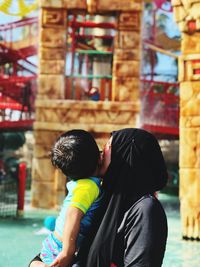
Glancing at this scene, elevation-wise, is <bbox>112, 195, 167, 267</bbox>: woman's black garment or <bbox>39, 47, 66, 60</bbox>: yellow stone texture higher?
<bbox>39, 47, 66, 60</bbox>: yellow stone texture

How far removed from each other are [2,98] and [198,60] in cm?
708

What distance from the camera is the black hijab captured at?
184cm

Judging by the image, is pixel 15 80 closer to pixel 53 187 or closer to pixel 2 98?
pixel 2 98

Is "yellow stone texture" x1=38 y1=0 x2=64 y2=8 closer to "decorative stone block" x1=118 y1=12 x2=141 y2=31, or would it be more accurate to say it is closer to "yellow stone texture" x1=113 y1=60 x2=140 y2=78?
"decorative stone block" x1=118 y1=12 x2=141 y2=31

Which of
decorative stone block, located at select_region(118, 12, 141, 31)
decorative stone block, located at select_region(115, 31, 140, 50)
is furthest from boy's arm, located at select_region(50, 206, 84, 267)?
decorative stone block, located at select_region(118, 12, 141, 31)

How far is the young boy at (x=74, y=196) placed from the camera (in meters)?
1.85

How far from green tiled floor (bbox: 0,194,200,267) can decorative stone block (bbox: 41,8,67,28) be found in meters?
4.26

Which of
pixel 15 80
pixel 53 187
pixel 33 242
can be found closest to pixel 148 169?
pixel 33 242

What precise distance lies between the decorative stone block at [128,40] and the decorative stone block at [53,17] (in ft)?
4.22

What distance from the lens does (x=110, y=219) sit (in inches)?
72.4

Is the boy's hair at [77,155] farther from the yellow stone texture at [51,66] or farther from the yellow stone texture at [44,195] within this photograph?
the yellow stone texture at [51,66]

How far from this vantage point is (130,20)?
1083 cm

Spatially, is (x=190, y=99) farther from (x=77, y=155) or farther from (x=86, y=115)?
(x=77, y=155)

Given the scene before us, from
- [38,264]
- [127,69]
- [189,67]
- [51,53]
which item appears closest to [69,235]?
[38,264]
